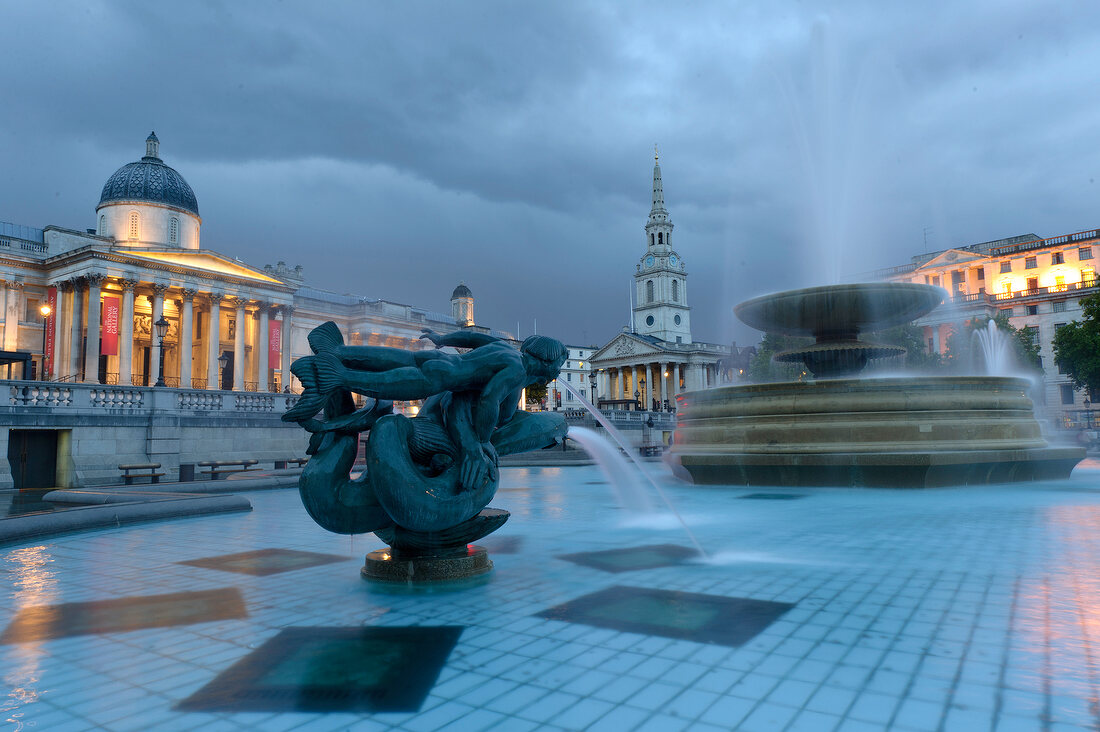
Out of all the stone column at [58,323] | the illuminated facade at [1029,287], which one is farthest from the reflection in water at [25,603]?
the illuminated facade at [1029,287]

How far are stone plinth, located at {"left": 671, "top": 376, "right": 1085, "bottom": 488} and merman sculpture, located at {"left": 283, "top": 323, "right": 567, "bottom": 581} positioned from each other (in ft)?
27.1

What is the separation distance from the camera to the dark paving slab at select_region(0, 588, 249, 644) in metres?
4.07

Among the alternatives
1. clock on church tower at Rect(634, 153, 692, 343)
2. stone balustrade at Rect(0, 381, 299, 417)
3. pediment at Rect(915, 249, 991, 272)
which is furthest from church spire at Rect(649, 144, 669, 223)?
stone balustrade at Rect(0, 381, 299, 417)

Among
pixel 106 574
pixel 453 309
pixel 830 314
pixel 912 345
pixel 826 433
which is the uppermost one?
pixel 453 309

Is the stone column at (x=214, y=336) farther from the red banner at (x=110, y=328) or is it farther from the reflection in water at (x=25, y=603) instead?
the reflection in water at (x=25, y=603)

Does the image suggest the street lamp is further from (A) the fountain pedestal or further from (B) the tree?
(B) the tree

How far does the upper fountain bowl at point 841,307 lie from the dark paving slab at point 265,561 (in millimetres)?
11530

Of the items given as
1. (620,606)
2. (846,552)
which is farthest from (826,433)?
(620,606)

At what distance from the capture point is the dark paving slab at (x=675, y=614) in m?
3.76

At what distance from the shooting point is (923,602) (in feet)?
14.1

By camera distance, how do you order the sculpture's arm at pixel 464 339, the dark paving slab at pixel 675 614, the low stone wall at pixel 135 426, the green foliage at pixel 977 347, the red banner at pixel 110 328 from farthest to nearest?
1. the green foliage at pixel 977 347
2. the red banner at pixel 110 328
3. the low stone wall at pixel 135 426
4. the sculpture's arm at pixel 464 339
5. the dark paving slab at pixel 675 614

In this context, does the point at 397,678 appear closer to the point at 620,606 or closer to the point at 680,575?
the point at 620,606

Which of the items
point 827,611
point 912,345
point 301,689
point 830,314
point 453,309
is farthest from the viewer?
point 453,309

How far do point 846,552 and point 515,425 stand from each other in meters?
3.24
